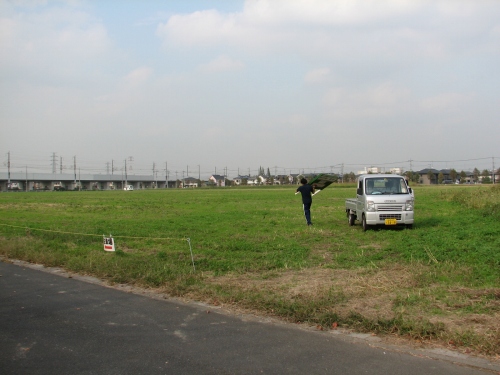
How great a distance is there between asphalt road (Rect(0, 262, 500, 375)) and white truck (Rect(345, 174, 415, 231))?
992 cm

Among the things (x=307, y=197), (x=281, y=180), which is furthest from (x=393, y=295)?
(x=281, y=180)

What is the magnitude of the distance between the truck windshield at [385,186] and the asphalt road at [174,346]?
10866 mm

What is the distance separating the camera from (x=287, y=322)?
620cm

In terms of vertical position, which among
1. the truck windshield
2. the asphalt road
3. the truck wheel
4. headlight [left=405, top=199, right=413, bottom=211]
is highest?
the truck windshield

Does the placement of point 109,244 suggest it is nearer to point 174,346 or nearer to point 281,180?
point 174,346

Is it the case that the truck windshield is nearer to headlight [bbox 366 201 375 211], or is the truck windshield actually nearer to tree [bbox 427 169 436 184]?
headlight [bbox 366 201 375 211]

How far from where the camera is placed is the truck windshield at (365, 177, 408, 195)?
53.0 feet

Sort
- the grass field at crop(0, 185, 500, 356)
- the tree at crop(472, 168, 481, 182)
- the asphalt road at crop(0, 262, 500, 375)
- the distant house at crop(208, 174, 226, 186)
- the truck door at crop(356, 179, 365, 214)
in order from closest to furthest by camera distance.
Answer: the asphalt road at crop(0, 262, 500, 375)
the grass field at crop(0, 185, 500, 356)
the truck door at crop(356, 179, 365, 214)
the tree at crop(472, 168, 481, 182)
the distant house at crop(208, 174, 226, 186)

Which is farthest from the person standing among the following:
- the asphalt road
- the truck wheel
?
the asphalt road

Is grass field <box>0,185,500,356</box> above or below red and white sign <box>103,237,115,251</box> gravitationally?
below

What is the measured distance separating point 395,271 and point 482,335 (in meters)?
Answer: 3.59

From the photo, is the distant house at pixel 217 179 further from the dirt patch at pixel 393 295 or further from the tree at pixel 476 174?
the dirt patch at pixel 393 295

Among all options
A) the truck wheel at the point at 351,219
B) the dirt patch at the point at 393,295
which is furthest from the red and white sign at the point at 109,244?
the truck wheel at the point at 351,219

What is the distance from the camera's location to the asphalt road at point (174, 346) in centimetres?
457
